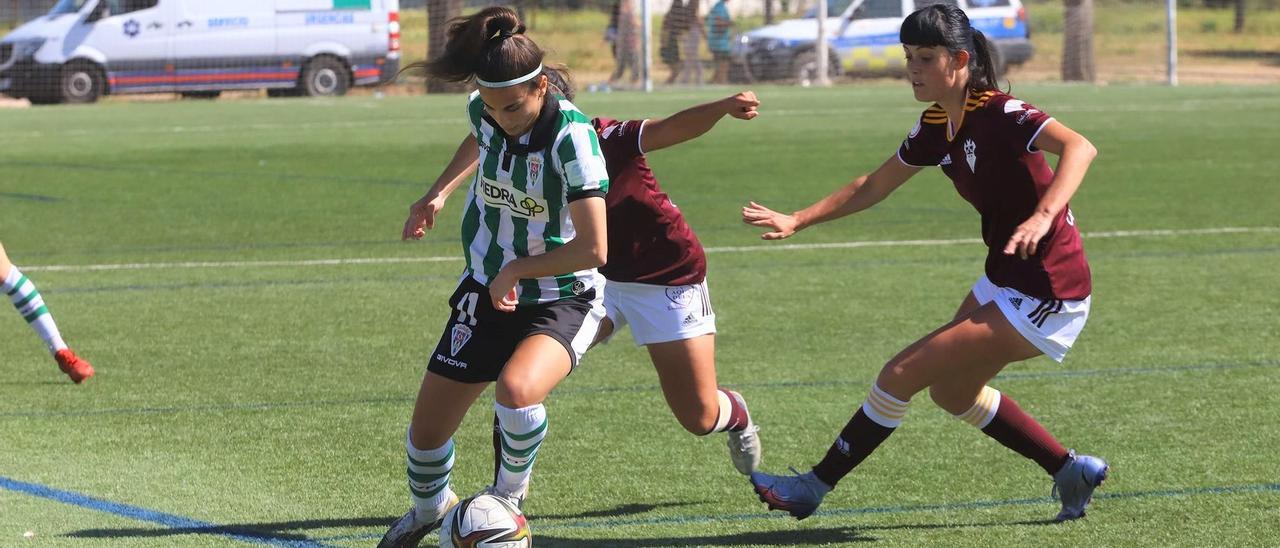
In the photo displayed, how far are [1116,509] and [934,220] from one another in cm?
797

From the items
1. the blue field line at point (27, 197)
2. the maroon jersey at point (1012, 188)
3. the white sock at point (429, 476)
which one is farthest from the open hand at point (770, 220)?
the blue field line at point (27, 197)

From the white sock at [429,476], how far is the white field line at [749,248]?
658 centimetres

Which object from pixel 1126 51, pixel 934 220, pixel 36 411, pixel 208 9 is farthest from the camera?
pixel 1126 51

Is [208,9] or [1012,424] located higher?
[208,9]

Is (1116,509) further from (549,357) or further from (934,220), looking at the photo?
(934,220)

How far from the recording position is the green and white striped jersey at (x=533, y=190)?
4766mm

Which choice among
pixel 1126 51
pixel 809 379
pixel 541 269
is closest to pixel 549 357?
pixel 541 269

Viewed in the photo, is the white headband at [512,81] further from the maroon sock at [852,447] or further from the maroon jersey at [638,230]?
the maroon sock at [852,447]

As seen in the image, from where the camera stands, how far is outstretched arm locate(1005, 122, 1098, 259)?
470cm

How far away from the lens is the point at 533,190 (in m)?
4.87

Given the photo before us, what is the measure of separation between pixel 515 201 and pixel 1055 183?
5.07ft

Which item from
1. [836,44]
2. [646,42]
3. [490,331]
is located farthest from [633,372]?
[836,44]

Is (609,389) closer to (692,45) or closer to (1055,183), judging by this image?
(1055,183)

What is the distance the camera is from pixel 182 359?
8289 millimetres
